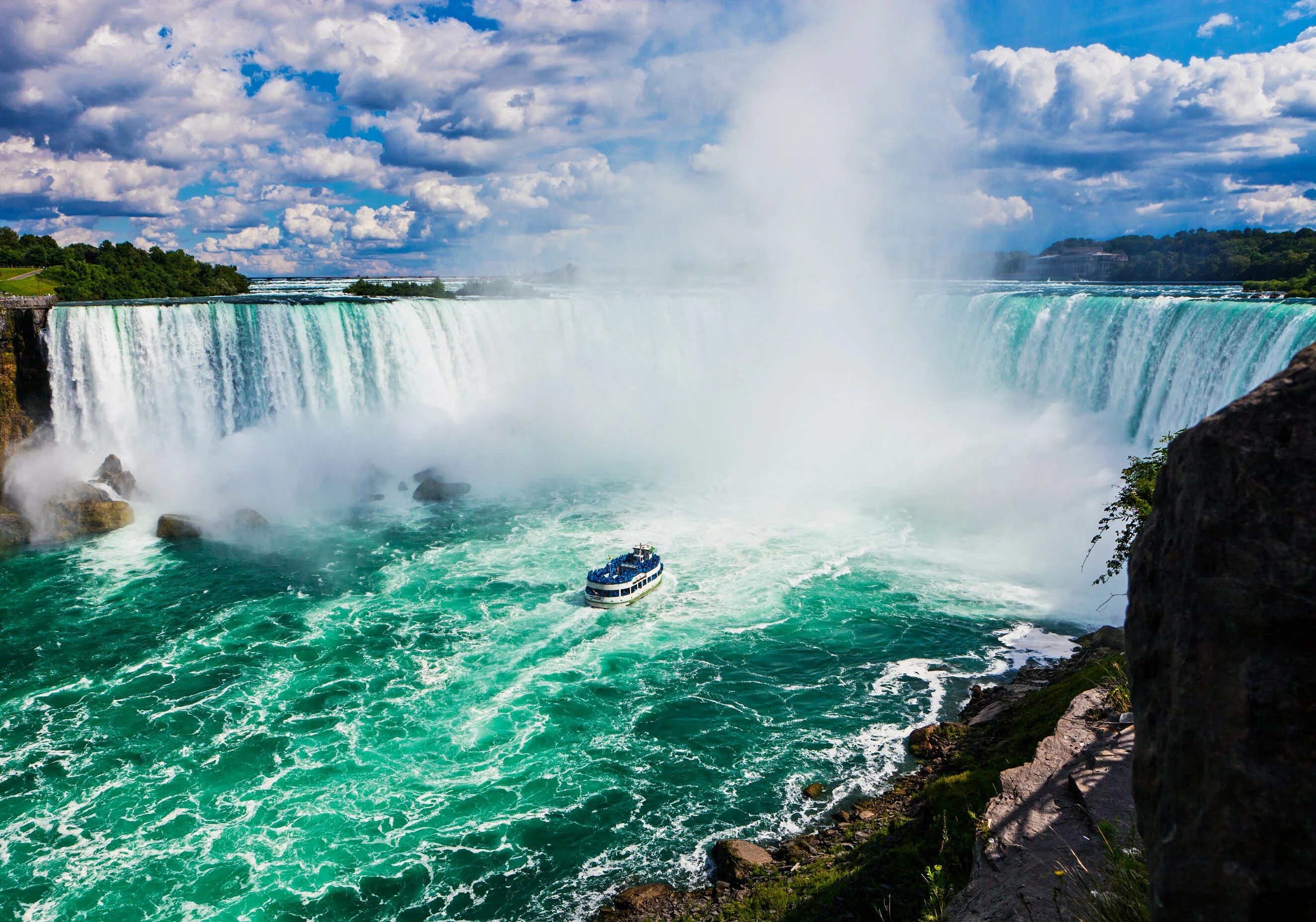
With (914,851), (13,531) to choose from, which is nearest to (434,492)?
(13,531)

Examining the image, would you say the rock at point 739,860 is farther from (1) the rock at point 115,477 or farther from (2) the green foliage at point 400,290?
(2) the green foliage at point 400,290

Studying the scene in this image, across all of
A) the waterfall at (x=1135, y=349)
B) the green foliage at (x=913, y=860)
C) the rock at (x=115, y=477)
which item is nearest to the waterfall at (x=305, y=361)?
the rock at (x=115, y=477)

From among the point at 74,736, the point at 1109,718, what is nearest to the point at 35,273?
the point at 74,736

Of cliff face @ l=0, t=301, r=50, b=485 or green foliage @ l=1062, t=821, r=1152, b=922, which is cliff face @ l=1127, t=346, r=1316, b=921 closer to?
green foliage @ l=1062, t=821, r=1152, b=922

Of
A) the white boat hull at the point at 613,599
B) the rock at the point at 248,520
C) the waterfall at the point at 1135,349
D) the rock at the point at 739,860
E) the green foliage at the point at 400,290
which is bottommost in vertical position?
the rock at the point at 739,860

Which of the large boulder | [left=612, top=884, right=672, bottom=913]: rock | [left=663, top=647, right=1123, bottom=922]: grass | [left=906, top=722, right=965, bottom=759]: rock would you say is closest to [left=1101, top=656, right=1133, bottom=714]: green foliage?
[left=663, top=647, right=1123, bottom=922]: grass

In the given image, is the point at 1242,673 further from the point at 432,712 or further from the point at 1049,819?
the point at 432,712

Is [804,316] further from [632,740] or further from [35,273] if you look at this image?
[35,273]
